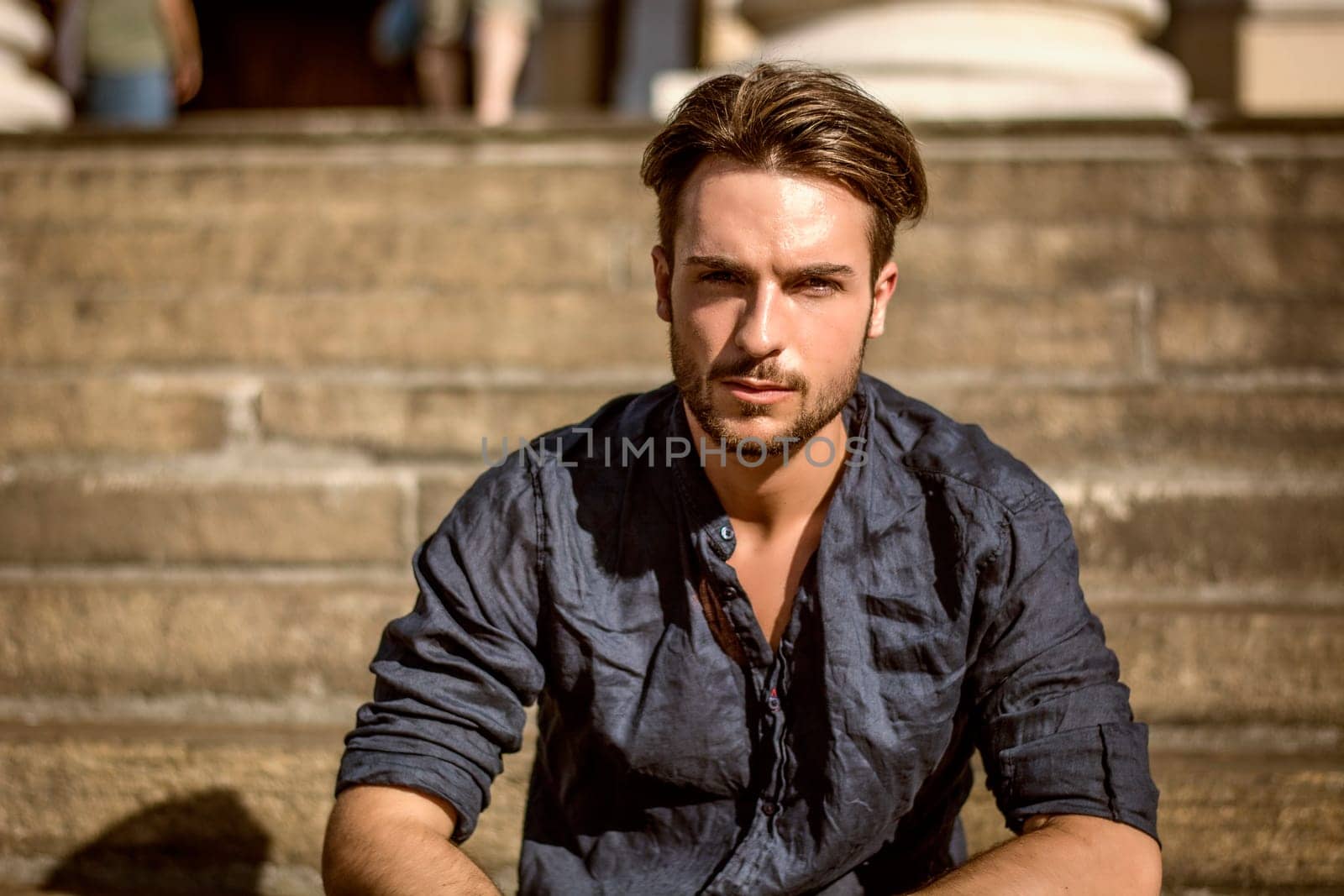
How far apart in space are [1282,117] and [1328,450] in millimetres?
1391

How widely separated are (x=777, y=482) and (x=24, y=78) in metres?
5.22

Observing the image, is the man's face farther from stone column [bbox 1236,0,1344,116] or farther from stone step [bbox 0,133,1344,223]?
stone column [bbox 1236,0,1344,116]

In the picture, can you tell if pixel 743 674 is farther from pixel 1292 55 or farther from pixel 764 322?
pixel 1292 55

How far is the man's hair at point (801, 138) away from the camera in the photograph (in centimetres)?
184

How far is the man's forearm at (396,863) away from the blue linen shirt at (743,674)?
7 centimetres

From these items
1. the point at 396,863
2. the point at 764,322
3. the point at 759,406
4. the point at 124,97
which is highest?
the point at 124,97

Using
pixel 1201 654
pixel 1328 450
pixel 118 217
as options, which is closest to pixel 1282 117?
pixel 1328 450

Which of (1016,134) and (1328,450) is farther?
(1016,134)

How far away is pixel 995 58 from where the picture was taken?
15.9 feet

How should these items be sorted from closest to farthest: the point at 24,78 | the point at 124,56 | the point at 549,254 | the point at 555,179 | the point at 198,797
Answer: the point at 198,797, the point at 549,254, the point at 555,179, the point at 24,78, the point at 124,56

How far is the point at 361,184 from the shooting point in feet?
14.1

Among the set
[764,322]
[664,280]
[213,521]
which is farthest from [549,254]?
[764,322]

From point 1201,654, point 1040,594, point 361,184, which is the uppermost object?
point 361,184

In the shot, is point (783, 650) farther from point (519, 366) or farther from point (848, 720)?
point (519, 366)
